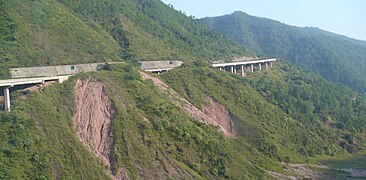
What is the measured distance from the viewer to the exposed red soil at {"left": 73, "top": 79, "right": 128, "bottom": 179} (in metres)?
50.2

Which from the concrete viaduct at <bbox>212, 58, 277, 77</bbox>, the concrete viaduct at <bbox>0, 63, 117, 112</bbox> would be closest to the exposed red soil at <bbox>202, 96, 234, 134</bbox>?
the concrete viaduct at <bbox>0, 63, 117, 112</bbox>

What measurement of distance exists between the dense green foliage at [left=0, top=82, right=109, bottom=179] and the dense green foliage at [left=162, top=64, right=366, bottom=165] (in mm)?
22832

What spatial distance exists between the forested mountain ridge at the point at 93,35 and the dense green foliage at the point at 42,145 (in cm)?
935

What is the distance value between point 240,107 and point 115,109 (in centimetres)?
2338

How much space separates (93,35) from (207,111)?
2529 cm

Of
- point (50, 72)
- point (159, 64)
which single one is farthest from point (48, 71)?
point (159, 64)

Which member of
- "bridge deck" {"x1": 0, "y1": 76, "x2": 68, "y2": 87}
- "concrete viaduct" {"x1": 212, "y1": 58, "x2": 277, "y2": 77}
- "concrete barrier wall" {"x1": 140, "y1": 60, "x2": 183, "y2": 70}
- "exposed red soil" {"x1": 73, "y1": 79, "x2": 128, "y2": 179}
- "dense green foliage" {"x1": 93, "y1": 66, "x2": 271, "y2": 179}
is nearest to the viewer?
"exposed red soil" {"x1": 73, "y1": 79, "x2": 128, "y2": 179}

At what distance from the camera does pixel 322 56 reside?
175125mm

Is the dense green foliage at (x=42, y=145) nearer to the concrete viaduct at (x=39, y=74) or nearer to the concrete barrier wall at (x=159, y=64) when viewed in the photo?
the concrete viaduct at (x=39, y=74)

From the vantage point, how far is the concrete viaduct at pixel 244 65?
318 ft

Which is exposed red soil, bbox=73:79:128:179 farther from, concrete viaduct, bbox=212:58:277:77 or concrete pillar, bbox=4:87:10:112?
concrete viaduct, bbox=212:58:277:77

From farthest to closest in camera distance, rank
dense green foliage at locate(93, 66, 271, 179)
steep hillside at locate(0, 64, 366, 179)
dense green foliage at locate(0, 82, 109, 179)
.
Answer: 1. dense green foliage at locate(93, 66, 271, 179)
2. steep hillside at locate(0, 64, 366, 179)
3. dense green foliage at locate(0, 82, 109, 179)

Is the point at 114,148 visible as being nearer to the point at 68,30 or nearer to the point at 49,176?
the point at 49,176

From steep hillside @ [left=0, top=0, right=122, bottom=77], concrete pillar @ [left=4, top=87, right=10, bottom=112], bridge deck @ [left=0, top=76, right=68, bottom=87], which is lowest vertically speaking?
concrete pillar @ [left=4, top=87, right=10, bottom=112]
